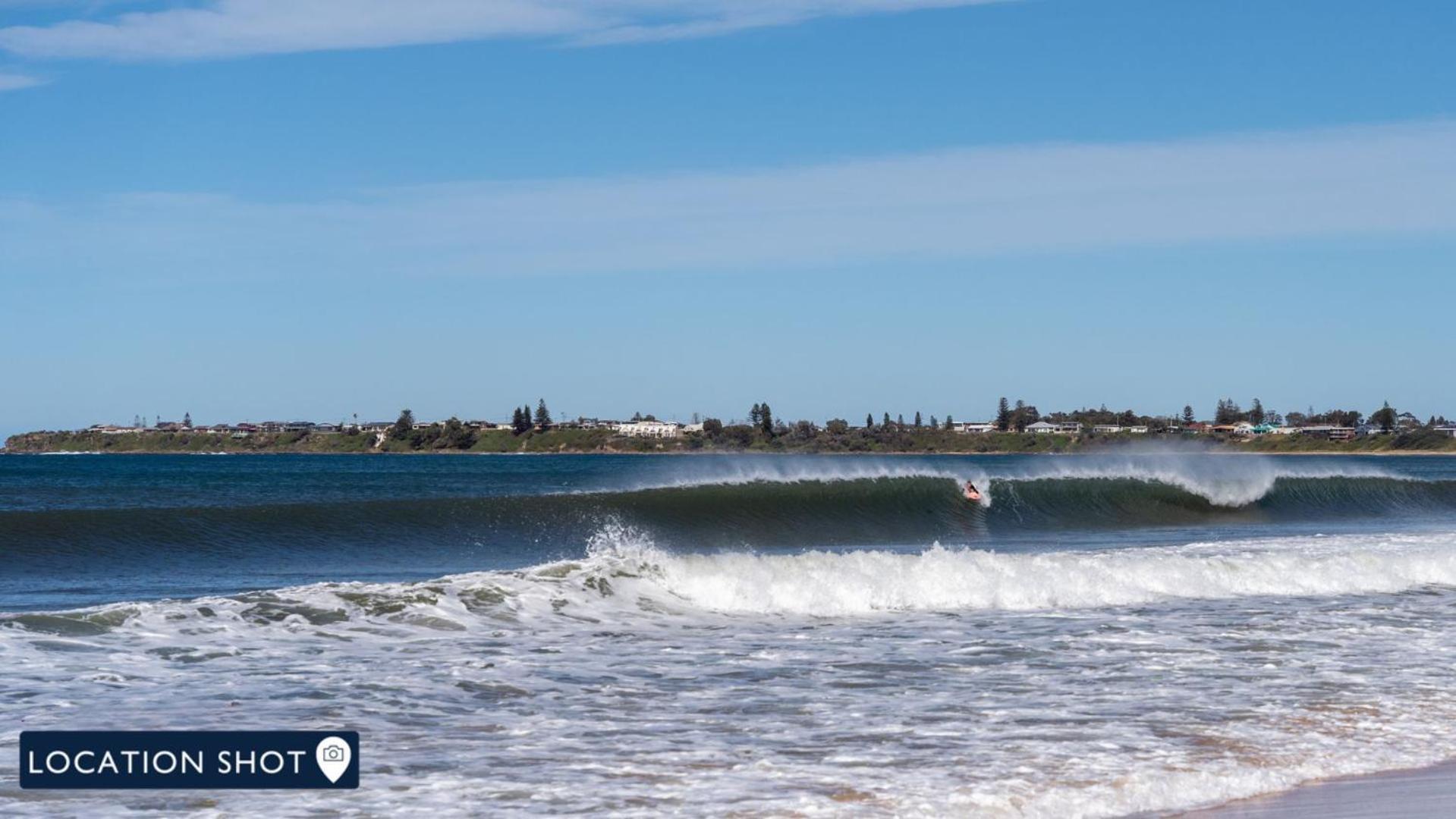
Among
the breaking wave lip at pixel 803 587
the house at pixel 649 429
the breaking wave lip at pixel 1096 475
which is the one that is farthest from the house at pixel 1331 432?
the breaking wave lip at pixel 803 587

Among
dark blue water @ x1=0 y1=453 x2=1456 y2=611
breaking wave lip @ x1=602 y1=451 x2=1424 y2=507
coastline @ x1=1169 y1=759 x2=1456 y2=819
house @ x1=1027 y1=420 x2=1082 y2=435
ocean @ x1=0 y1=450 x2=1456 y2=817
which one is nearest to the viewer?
coastline @ x1=1169 y1=759 x2=1456 y2=819

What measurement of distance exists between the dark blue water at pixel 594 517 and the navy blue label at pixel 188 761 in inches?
326

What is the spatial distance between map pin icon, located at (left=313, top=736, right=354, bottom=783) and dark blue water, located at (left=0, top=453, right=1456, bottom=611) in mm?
9135

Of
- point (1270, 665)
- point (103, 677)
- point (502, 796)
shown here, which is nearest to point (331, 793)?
point (502, 796)

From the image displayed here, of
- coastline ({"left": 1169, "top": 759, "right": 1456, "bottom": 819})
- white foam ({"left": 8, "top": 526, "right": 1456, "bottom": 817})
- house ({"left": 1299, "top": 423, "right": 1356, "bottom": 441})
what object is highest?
house ({"left": 1299, "top": 423, "right": 1356, "bottom": 441})

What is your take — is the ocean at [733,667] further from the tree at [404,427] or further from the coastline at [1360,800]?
the tree at [404,427]

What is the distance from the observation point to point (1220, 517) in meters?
37.6

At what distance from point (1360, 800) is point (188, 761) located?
255 inches

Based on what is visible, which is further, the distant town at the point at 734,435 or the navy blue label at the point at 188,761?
the distant town at the point at 734,435

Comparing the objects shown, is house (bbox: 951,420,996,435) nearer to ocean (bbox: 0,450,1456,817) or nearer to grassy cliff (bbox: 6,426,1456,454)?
grassy cliff (bbox: 6,426,1456,454)

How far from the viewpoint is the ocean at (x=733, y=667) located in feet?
24.3

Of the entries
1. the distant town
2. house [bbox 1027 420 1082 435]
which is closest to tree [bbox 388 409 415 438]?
the distant town

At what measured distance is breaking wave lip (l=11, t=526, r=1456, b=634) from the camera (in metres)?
13.3

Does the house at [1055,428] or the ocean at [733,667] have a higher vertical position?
the house at [1055,428]
